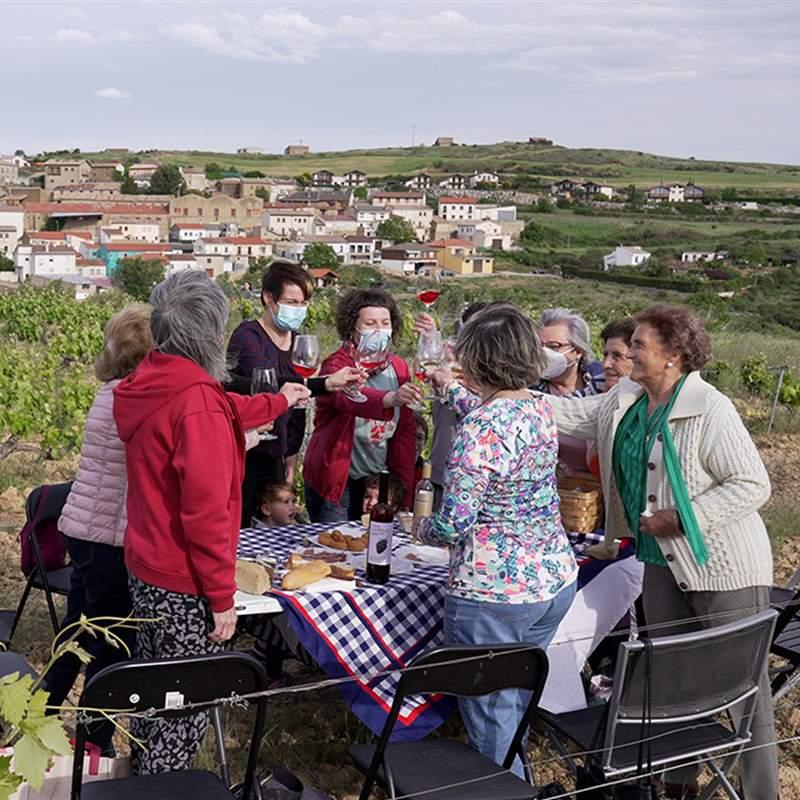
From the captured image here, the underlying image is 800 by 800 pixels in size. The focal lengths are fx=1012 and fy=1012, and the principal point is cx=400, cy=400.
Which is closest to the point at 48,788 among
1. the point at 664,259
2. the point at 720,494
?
the point at 720,494

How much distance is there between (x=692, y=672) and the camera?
2539mm

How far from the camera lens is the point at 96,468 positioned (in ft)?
9.88

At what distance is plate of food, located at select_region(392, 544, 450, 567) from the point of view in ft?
10.7

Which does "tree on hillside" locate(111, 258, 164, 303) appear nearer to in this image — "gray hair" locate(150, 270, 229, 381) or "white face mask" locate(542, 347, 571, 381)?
"white face mask" locate(542, 347, 571, 381)

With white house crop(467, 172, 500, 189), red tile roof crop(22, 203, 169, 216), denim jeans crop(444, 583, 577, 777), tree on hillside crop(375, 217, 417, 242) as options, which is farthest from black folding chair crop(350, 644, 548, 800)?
white house crop(467, 172, 500, 189)

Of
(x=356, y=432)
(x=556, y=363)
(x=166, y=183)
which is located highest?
(x=166, y=183)

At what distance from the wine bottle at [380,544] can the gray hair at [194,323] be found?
67 centimetres

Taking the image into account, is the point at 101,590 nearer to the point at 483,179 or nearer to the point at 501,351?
the point at 501,351

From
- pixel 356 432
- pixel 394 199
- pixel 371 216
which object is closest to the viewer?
pixel 356 432

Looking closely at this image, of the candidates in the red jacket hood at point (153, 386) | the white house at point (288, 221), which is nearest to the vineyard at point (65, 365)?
the red jacket hood at point (153, 386)

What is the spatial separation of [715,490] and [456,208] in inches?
3405

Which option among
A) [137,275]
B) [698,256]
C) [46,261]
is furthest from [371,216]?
[137,275]

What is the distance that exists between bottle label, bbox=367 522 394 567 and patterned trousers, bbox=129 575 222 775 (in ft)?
1.86

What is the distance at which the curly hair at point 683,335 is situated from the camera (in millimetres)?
2967
